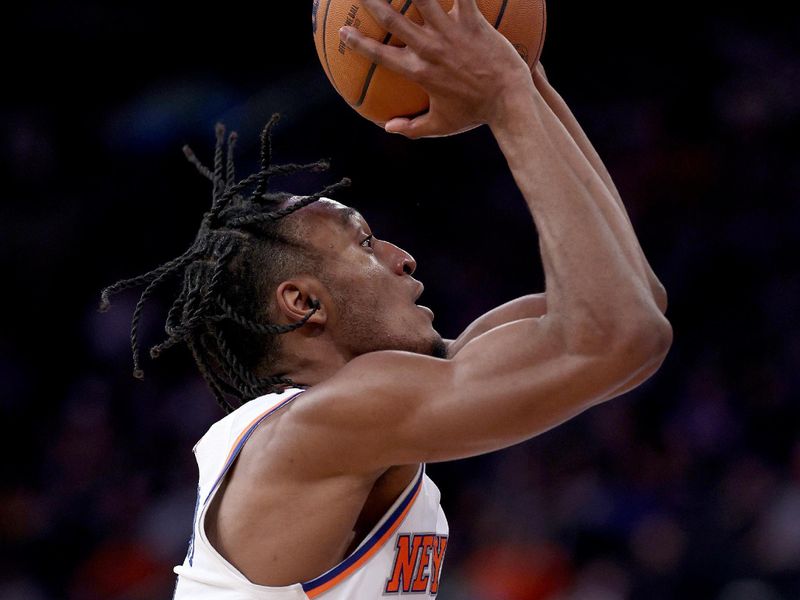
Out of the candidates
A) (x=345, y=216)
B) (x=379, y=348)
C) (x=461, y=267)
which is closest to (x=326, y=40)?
(x=345, y=216)

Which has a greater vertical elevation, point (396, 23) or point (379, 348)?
point (396, 23)

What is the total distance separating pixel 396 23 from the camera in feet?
6.32

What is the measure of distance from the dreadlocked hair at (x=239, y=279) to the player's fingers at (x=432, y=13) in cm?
54

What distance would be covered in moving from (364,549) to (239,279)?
0.69m

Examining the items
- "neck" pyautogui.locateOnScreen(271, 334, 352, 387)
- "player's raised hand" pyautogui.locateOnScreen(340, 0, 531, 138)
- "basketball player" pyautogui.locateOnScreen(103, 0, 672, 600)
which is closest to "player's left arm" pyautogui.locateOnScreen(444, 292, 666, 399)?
"basketball player" pyautogui.locateOnScreen(103, 0, 672, 600)

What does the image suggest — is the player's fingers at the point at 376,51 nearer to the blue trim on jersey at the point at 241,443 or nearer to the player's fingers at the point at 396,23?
the player's fingers at the point at 396,23

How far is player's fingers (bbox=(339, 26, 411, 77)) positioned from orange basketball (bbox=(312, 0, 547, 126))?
2.0 inches

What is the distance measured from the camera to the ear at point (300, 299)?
→ 7.84 feet

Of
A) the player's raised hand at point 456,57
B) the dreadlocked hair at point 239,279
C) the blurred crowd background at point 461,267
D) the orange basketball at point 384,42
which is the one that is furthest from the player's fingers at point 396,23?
the blurred crowd background at point 461,267

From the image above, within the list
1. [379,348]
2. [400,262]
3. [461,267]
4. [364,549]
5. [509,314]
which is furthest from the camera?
[461,267]

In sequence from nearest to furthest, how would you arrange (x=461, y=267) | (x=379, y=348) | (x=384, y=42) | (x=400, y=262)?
1. (x=384, y=42)
2. (x=379, y=348)
3. (x=400, y=262)
4. (x=461, y=267)

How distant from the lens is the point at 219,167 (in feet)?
8.55

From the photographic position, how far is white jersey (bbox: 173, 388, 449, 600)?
2.14 m

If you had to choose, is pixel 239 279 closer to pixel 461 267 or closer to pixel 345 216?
pixel 345 216
